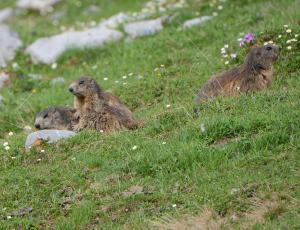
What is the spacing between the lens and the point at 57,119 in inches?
482

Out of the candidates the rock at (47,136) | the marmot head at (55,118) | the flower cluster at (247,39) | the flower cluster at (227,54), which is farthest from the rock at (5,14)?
the rock at (47,136)

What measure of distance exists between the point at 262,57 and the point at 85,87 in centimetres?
277

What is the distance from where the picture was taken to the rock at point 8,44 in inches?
668

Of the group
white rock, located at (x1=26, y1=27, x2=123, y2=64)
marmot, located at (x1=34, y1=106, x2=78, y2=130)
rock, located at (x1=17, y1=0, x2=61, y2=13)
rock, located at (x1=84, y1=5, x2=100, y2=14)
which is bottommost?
rock, located at (x1=17, y1=0, x2=61, y2=13)

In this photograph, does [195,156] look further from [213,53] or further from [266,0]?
[266,0]

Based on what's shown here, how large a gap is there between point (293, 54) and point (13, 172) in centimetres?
516

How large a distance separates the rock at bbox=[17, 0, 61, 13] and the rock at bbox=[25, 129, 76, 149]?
13783 millimetres

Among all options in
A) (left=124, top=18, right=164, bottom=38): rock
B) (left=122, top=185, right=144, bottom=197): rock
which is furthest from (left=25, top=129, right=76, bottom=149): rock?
(left=124, top=18, right=164, bottom=38): rock

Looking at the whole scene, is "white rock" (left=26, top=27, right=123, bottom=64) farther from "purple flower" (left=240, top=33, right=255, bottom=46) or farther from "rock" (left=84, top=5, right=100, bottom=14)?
"rock" (left=84, top=5, right=100, bottom=14)

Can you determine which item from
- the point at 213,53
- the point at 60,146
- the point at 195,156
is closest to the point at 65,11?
the point at 213,53

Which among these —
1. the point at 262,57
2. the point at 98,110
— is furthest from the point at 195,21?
the point at 98,110

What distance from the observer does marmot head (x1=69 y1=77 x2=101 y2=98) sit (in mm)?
12023

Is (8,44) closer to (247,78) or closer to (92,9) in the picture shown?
(92,9)

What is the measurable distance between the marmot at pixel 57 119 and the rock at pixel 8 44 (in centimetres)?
470
